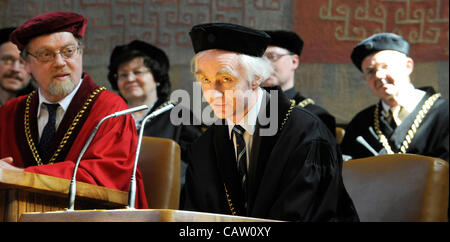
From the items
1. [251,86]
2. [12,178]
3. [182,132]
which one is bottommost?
[182,132]

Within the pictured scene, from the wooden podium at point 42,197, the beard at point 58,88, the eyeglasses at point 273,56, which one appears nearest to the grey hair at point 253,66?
the wooden podium at point 42,197

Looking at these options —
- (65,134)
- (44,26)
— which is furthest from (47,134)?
(44,26)

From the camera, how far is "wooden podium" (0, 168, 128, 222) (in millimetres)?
3157

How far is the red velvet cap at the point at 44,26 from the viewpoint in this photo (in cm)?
425

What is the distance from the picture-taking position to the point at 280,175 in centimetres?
322

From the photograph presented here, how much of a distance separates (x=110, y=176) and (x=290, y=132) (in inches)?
43.2

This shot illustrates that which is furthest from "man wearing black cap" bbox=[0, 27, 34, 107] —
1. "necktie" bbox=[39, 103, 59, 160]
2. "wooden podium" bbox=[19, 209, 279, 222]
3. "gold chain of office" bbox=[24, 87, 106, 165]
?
"wooden podium" bbox=[19, 209, 279, 222]

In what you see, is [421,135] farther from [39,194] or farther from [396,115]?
[39,194]

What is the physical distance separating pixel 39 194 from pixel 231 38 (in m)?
1.16

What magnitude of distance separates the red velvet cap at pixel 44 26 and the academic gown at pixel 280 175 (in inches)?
52.8

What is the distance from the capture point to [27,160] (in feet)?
13.7

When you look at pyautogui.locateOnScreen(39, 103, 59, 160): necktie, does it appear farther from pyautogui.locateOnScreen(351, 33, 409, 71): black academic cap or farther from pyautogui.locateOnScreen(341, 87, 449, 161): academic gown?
pyautogui.locateOnScreen(351, 33, 409, 71): black academic cap
